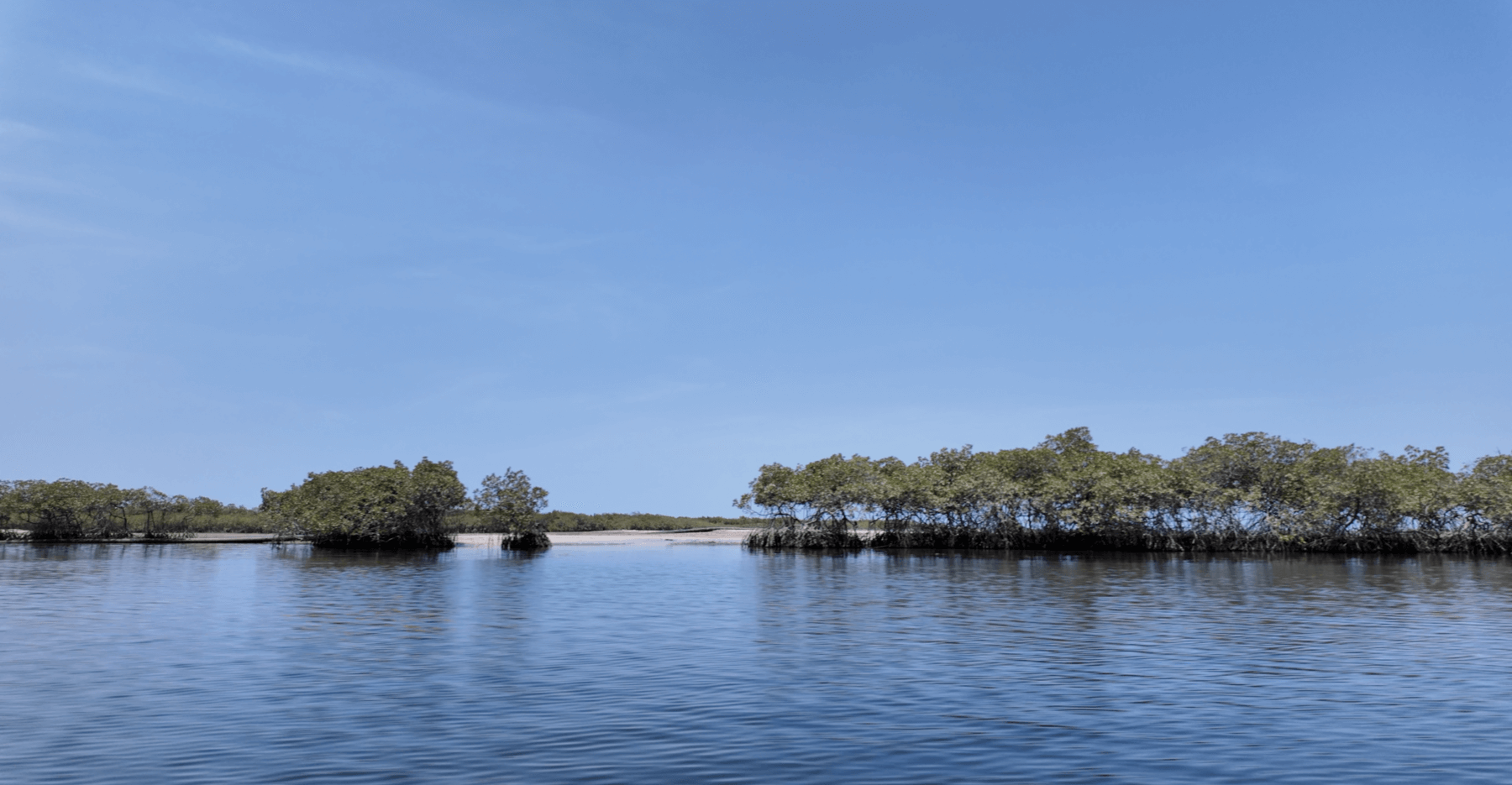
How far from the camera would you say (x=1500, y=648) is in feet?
79.8

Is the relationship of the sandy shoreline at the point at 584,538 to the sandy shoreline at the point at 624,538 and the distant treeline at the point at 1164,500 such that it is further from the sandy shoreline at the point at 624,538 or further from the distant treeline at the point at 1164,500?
the distant treeline at the point at 1164,500

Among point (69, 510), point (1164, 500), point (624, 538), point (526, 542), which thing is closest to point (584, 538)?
point (624, 538)

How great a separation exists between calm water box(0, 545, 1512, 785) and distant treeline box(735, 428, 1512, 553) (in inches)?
1492

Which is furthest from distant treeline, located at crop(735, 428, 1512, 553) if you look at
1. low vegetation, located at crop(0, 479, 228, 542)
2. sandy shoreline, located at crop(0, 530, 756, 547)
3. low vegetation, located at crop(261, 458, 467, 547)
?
low vegetation, located at crop(0, 479, 228, 542)

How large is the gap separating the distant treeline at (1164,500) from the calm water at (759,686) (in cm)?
3790

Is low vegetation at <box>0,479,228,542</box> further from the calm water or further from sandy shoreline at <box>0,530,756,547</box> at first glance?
the calm water

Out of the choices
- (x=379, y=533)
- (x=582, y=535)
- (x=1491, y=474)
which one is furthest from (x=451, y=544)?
(x=1491, y=474)

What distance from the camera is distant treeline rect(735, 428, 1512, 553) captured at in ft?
252

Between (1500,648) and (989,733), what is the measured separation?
59.0 feet

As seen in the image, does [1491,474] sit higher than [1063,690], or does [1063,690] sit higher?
[1491,474]

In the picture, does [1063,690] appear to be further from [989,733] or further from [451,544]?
[451,544]

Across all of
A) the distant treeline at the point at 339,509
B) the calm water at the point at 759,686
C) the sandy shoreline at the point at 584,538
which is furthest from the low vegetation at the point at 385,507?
the calm water at the point at 759,686

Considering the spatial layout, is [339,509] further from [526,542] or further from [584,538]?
[584,538]

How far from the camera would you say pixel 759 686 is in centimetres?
1959
